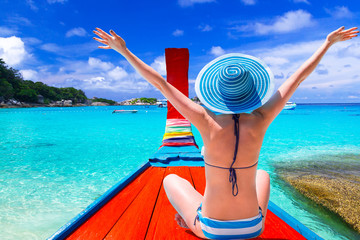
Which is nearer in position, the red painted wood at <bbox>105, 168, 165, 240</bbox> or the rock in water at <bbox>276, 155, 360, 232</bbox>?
the red painted wood at <bbox>105, 168, 165, 240</bbox>

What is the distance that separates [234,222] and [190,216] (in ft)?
1.11

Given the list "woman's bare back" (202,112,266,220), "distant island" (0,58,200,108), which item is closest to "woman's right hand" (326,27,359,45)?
"woman's bare back" (202,112,266,220)

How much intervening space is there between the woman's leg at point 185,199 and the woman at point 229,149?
3.1 inches

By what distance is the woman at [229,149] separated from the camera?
3.84 ft

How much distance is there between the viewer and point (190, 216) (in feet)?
4.89

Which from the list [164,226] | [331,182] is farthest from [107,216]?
[331,182]

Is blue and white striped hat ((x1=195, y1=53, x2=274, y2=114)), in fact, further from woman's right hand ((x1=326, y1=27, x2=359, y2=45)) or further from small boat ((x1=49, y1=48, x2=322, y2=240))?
small boat ((x1=49, y1=48, x2=322, y2=240))

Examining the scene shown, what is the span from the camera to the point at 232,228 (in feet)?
4.19

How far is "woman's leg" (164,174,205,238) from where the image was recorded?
1473mm

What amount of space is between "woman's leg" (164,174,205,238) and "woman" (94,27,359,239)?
8cm

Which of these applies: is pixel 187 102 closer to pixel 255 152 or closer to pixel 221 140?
pixel 221 140

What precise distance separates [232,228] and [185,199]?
0.37 meters

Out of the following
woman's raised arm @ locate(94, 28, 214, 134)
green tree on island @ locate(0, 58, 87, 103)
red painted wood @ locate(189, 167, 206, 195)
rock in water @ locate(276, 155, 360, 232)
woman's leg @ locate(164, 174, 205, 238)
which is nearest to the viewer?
woman's raised arm @ locate(94, 28, 214, 134)

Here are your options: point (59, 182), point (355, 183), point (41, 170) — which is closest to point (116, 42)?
point (59, 182)
